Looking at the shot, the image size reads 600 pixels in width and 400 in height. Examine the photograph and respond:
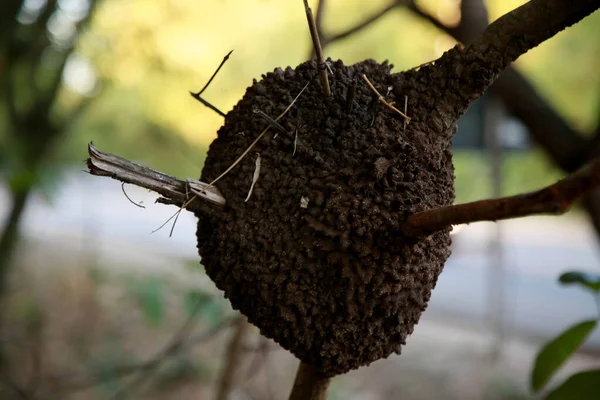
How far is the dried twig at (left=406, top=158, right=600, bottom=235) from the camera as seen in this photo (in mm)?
375

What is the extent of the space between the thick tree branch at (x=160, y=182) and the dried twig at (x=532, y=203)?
0.24 meters

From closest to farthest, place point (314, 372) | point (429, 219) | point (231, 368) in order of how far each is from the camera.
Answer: point (429, 219)
point (314, 372)
point (231, 368)

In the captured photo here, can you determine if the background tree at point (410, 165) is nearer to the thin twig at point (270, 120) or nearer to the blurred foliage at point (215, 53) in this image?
the thin twig at point (270, 120)

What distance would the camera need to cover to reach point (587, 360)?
3166 mm

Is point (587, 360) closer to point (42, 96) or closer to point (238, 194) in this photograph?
point (238, 194)

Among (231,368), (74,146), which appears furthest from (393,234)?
(74,146)

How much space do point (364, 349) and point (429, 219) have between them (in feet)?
0.58

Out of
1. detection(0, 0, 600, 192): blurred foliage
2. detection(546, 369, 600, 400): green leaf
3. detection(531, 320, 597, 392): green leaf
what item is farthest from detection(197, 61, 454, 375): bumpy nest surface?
detection(0, 0, 600, 192): blurred foliage

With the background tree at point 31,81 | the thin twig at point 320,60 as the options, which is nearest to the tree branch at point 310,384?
the thin twig at point 320,60

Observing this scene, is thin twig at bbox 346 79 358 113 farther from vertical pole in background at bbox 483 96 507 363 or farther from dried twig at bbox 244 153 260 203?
vertical pole in background at bbox 483 96 507 363

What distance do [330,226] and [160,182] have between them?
181 mm

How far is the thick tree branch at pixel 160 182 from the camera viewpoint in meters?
0.49

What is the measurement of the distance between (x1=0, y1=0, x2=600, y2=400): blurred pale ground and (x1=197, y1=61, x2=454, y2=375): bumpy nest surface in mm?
1420

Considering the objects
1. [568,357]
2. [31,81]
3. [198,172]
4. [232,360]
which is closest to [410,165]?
[568,357]
